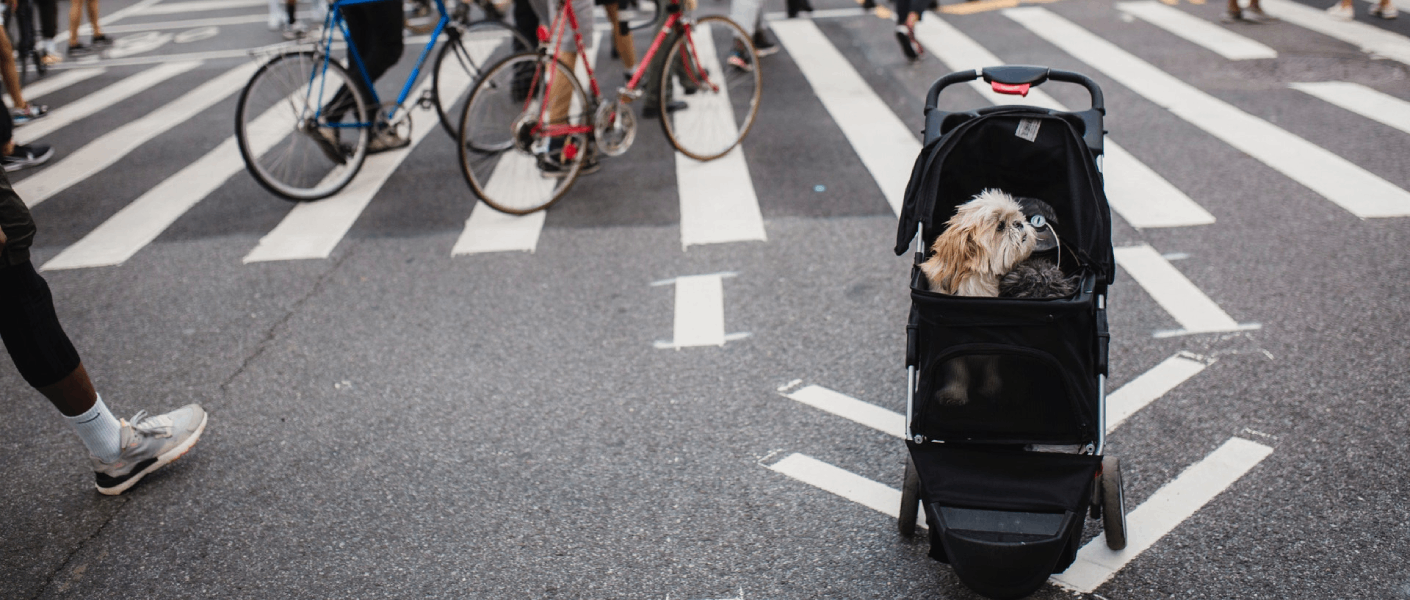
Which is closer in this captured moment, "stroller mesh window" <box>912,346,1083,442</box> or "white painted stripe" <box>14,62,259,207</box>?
"stroller mesh window" <box>912,346,1083,442</box>

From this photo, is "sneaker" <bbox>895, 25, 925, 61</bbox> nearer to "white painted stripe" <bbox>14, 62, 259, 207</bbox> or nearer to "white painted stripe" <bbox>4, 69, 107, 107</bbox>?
"white painted stripe" <bbox>14, 62, 259, 207</bbox>

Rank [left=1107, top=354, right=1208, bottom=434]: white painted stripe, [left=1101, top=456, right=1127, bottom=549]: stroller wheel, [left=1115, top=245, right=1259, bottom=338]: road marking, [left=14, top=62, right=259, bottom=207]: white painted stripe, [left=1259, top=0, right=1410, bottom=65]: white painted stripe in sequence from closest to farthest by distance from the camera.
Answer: [left=1101, top=456, right=1127, bottom=549]: stroller wheel → [left=1107, top=354, right=1208, bottom=434]: white painted stripe → [left=1115, top=245, right=1259, bottom=338]: road marking → [left=14, top=62, right=259, bottom=207]: white painted stripe → [left=1259, top=0, right=1410, bottom=65]: white painted stripe

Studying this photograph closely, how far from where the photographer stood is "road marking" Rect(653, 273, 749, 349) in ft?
14.3

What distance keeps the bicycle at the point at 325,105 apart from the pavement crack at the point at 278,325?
1.12 metres

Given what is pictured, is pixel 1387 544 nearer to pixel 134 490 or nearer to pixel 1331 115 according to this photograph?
pixel 134 490

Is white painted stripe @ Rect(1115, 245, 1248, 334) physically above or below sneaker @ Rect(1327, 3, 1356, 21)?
below

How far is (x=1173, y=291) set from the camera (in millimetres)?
4535

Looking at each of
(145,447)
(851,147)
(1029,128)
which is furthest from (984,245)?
(851,147)

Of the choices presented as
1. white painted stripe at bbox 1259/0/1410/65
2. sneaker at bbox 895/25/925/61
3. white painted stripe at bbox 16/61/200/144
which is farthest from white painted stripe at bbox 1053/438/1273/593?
white painted stripe at bbox 16/61/200/144

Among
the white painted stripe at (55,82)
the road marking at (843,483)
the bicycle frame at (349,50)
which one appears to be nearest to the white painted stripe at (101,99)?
the white painted stripe at (55,82)

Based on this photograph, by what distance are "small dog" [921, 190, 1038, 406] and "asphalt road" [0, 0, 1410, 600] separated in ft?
2.12

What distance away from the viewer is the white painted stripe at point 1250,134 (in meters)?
5.37

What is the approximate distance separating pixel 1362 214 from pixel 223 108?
8.62 m

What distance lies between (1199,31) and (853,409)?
7393 millimetres
